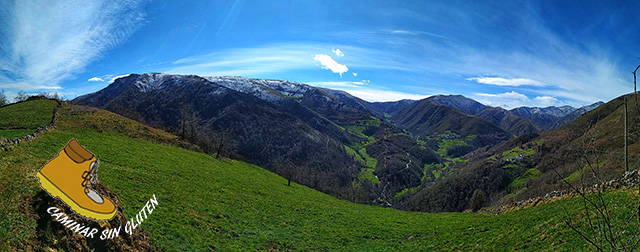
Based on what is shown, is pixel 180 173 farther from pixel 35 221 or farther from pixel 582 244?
pixel 582 244

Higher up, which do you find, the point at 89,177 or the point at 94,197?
the point at 89,177

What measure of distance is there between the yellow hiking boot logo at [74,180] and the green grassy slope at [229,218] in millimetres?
3358

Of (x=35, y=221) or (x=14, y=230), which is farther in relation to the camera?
(x=35, y=221)

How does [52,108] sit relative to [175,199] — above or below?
above

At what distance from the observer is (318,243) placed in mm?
23328

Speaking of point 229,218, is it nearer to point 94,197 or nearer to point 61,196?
point 94,197

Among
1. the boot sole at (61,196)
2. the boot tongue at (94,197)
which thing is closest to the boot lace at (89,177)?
the boot tongue at (94,197)

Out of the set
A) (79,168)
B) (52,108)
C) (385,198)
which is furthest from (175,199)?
(385,198)

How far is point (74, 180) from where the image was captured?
776cm

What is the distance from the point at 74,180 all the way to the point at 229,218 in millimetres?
16734

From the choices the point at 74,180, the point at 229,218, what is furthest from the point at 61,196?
the point at 229,218

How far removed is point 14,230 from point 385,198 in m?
197

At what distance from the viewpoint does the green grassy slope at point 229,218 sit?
51.2 feet

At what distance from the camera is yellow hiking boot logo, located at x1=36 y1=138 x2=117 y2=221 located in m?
7.38
